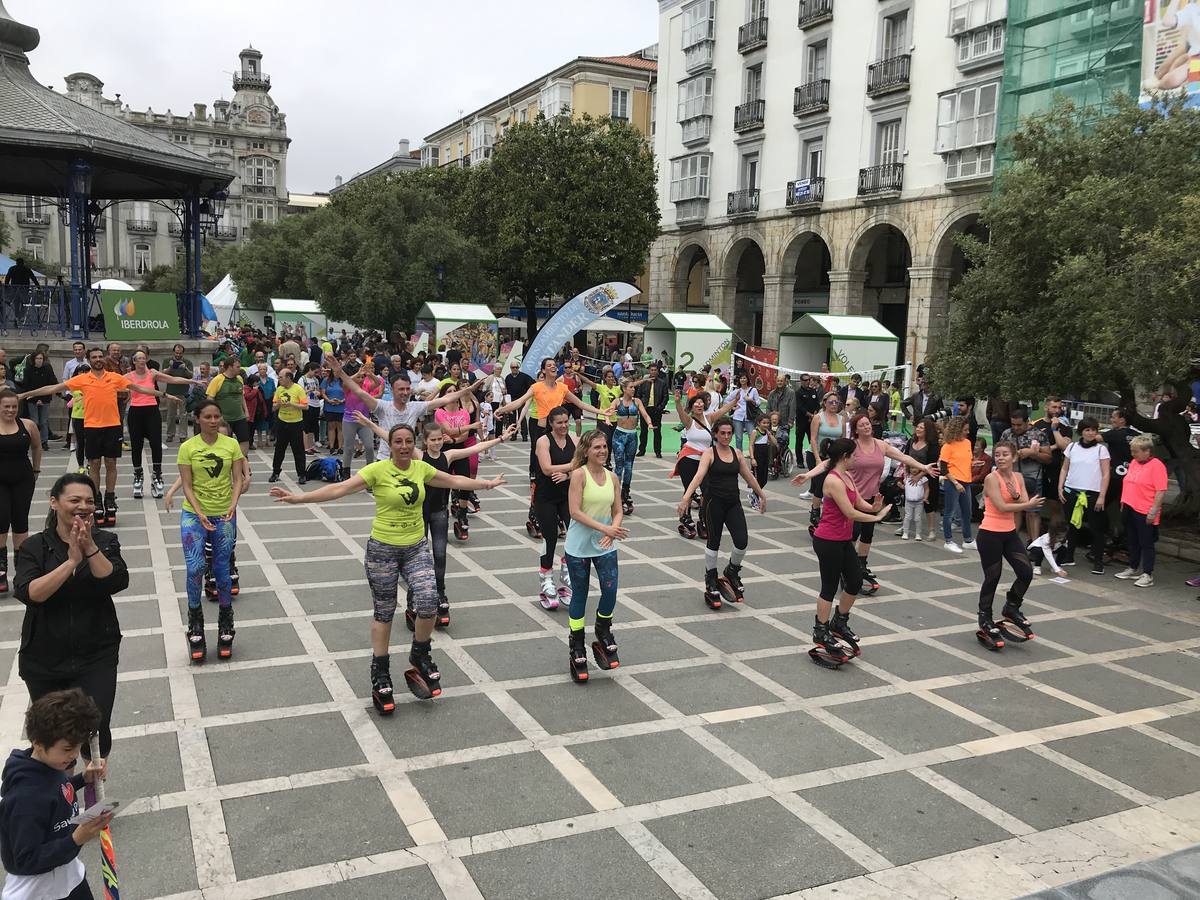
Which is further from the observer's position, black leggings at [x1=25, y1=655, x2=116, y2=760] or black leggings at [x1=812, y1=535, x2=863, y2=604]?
black leggings at [x1=812, y1=535, x2=863, y2=604]

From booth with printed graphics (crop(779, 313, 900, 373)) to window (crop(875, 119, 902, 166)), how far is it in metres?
8.94

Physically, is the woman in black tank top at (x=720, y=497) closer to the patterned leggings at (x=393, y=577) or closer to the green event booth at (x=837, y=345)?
the patterned leggings at (x=393, y=577)

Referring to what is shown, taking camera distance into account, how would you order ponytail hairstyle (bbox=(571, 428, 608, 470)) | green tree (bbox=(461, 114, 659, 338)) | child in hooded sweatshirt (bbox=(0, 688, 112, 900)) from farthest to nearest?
green tree (bbox=(461, 114, 659, 338)) < ponytail hairstyle (bbox=(571, 428, 608, 470)) < child in hooded sweatshirt (bbox=(0, 688, 112, 900))

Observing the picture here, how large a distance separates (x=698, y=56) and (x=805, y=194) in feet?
32.8

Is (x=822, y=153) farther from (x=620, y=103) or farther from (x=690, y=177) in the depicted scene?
(x=620, y=103)

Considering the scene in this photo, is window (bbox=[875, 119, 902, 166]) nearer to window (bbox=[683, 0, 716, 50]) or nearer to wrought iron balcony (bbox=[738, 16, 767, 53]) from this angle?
wrought iron balcony (bbox=[738, 16, 767, 53])

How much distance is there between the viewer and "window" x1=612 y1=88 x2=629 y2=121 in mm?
50156

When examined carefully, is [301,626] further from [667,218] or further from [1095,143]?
[667,218]

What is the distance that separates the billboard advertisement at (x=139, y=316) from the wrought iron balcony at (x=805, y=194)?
21.8 m

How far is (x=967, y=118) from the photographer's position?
2659 cm

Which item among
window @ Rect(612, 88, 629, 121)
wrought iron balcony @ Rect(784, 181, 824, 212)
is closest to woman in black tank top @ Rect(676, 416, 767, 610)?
wrought iron balcony @ Rect(784, 181, 824, 212)

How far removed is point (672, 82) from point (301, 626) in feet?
124

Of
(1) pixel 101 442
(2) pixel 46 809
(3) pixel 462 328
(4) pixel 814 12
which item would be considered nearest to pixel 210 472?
(2) pixel 46 809

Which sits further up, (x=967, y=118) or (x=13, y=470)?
(x=967, y=118)
